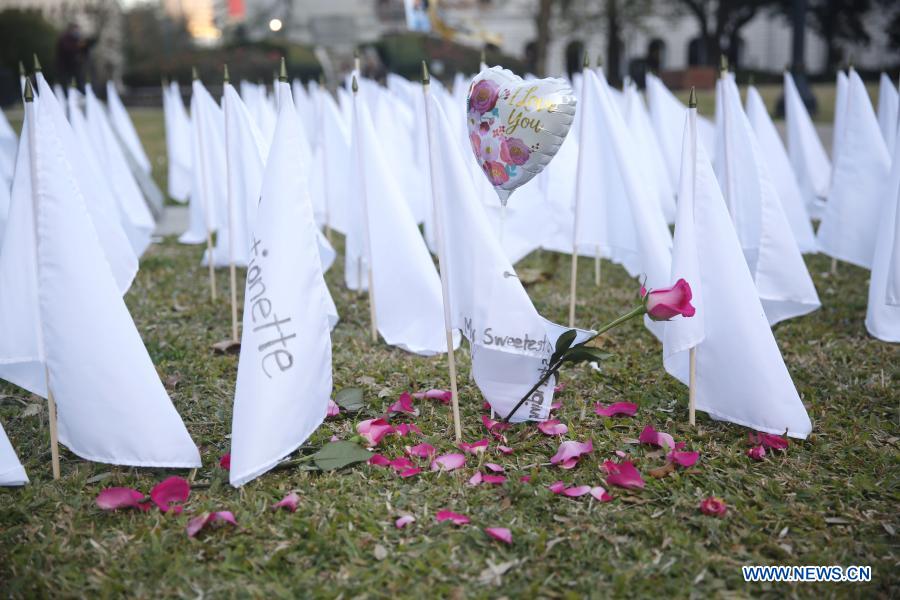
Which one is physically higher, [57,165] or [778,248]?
[57,165]

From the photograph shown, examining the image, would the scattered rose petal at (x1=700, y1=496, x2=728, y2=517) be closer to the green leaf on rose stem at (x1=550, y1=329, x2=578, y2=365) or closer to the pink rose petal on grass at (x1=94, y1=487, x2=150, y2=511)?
the green leaf on rose stem at (x1=550, y1=329, x2=578, y2=365)

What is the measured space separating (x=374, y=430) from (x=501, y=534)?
0.85 meters

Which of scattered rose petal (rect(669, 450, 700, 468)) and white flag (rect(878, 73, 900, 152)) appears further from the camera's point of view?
white flag (rect(878, 73, 900, 152))

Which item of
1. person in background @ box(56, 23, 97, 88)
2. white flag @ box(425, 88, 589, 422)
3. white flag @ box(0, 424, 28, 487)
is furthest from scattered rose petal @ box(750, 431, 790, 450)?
person in background @ box(56, 23, 97, 88)

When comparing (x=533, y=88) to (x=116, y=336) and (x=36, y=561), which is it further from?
(x=36, y=561)

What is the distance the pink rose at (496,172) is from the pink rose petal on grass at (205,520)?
169 cm

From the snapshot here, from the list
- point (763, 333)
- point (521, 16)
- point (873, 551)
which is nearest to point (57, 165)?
point (763, 333)

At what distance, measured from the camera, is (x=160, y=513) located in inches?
106

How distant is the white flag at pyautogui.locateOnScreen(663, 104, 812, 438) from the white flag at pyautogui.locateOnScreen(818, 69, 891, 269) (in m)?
2.31

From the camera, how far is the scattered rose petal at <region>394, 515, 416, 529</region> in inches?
103

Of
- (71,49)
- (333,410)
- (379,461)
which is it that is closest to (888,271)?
(379,461)

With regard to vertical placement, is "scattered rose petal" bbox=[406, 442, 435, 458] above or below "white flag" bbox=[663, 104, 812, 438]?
below

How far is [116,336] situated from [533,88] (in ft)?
5.78

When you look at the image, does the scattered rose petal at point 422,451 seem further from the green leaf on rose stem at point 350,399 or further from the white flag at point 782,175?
the white flag at point 782,175
